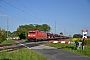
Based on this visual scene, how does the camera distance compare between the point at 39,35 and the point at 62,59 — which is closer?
the point at 62,59

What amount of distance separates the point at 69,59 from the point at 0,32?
5.90 meters

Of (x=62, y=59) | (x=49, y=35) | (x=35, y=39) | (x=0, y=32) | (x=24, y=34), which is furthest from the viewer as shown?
(x=24, y=34)

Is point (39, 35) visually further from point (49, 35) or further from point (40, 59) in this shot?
point (40, 59)

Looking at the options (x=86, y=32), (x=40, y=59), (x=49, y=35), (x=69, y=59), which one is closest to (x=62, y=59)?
(x=69, y=59)

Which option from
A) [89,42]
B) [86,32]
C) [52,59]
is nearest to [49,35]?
[89,42]

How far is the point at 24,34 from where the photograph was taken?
8969 centimetres

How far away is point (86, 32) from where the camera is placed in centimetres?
2562

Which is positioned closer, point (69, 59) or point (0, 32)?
point (0, 32)

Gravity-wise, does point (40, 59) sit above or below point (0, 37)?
below

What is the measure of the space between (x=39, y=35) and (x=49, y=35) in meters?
17.6

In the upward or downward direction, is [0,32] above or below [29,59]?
above

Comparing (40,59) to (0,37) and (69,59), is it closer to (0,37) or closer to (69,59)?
(69,59)

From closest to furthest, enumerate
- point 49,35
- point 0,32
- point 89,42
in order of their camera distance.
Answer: point 0,32 → point 89,42 → point 49,35

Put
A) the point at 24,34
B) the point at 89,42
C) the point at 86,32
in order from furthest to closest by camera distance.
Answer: the point at 24,34 < the point at 89,42 < the point at 86,32
